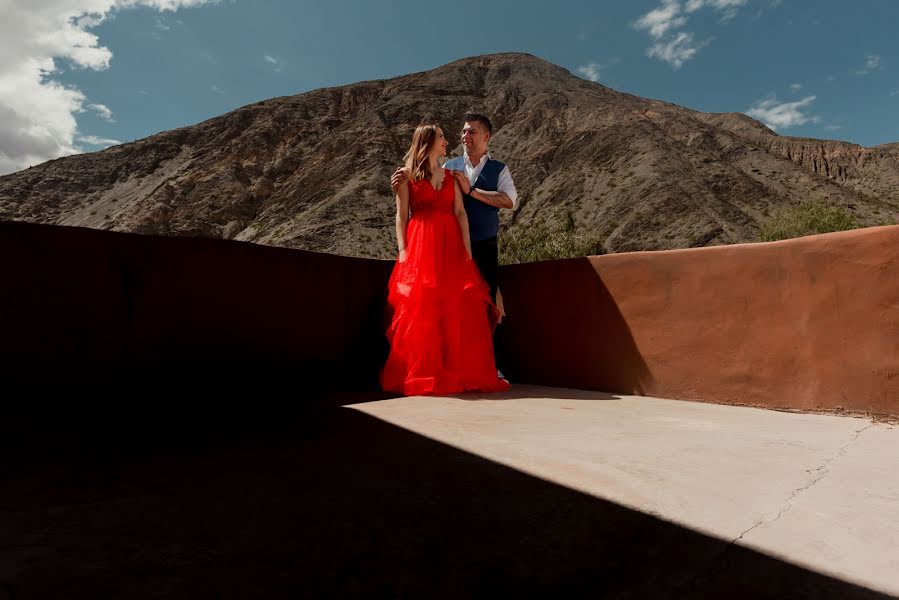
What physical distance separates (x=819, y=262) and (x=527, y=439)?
1499 millimetres

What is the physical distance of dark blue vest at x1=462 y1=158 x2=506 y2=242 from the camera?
3.37 metres

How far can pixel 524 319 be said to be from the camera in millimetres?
3436

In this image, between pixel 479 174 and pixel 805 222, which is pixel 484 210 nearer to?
pixel 479 174

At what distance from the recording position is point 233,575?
812 millimetres

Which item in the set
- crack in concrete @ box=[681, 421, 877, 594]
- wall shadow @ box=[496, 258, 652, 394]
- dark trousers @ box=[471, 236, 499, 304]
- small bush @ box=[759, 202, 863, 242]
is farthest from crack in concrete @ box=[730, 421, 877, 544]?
small bush @ box=[759, 202, 863, 242]

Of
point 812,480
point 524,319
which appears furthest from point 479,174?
point 812,480

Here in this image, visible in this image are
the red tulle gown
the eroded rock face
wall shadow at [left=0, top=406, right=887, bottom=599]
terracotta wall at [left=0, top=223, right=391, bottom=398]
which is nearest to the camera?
wall shadow at [left=0, top=406, right=887, bottom=599]

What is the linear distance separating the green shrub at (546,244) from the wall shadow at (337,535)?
2565 cm

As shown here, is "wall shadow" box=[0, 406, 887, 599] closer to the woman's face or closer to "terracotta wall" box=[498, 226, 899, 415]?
"terracotta wall" box=[498, 226, 899, 415]

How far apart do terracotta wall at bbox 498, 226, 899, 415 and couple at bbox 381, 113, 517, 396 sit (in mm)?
419

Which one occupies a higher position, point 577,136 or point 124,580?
point 577,136

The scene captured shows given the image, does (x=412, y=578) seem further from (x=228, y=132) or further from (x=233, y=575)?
(x=228, y=132)

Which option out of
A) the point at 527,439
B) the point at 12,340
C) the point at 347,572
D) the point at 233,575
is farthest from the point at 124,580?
the point at 12,340

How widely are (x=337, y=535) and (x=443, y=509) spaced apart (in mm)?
229
